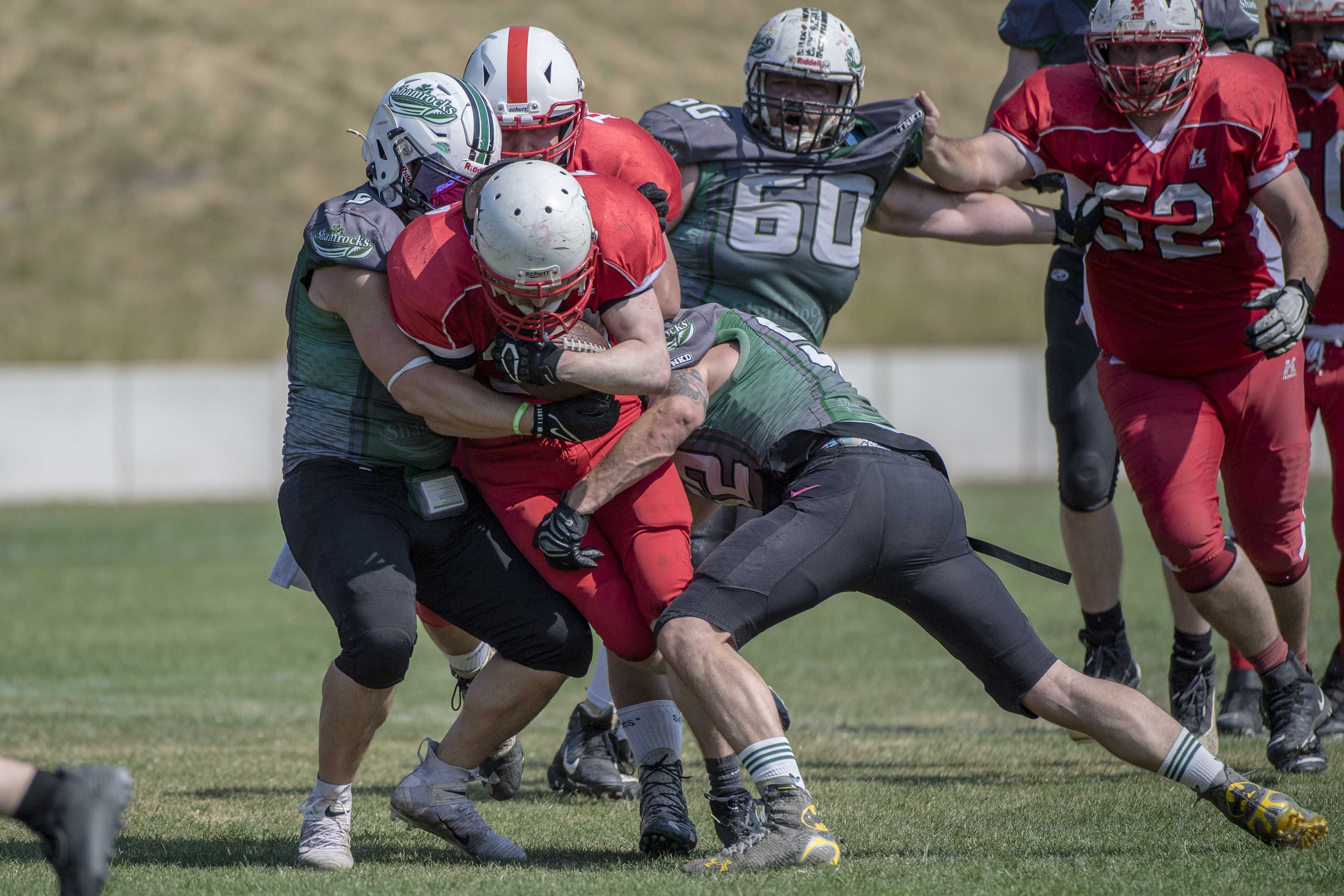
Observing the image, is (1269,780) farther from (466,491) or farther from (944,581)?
(466,491)

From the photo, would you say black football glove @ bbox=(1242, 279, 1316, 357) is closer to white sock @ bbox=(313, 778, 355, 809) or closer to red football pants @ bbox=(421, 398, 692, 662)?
red football pants @ bbox=(421, 398, 692, 662)

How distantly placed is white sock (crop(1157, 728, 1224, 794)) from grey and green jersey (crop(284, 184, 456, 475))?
1.87 metres

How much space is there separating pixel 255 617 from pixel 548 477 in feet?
19.4

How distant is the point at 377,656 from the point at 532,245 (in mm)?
1020

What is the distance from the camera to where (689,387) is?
11.3ft

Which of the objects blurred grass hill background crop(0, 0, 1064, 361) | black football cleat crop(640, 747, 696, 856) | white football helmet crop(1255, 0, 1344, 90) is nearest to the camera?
black football cleat crop(640, 747, 696, 856)

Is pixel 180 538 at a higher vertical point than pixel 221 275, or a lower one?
lower

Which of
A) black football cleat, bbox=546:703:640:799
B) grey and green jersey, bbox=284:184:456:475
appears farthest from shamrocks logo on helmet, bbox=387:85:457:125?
black football cleat, bbox=546:703:640:799

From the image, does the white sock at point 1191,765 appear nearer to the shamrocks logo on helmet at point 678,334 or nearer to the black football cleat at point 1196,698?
the black football cleat at point 1196,698

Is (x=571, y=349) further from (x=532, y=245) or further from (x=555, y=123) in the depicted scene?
(x=555, y=123)

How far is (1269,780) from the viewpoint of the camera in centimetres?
412

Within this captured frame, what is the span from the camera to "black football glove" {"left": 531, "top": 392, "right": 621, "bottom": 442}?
3373mm

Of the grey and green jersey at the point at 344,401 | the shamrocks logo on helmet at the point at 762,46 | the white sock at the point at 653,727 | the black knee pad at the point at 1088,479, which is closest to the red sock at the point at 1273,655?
the black knee pad at the point at 1088,479

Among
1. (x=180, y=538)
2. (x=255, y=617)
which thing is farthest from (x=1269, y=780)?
(x=180, y=538)
